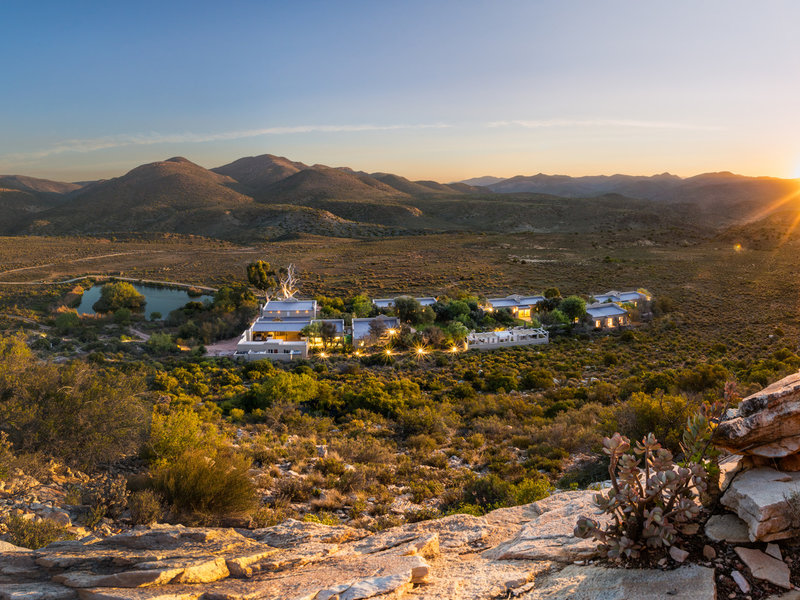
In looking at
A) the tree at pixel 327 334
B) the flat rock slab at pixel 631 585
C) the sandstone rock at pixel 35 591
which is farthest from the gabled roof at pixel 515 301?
the sandstone rock at pixel 35 591

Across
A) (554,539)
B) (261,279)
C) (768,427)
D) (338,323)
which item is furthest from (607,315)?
(554,539)

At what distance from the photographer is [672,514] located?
4.04 meters

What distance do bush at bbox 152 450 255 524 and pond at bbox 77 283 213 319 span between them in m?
38.3

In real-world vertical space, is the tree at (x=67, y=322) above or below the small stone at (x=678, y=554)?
below

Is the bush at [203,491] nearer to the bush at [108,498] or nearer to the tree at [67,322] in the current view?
the bush at [108,498]

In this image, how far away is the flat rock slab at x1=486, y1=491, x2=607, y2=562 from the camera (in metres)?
4.53

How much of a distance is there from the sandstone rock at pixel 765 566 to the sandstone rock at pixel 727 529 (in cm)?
13

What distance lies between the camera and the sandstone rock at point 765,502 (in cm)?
387

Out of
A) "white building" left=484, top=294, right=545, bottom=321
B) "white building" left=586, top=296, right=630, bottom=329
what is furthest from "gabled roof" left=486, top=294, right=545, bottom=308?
"white building" left=586, top=296, right=630, bottom=329

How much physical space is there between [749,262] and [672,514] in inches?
2687

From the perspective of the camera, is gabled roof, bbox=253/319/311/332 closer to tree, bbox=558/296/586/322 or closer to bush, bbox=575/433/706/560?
tree, bbox=558/296/586/322

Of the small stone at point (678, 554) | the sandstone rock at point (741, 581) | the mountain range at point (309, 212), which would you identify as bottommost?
the sandstone rock at point (741, 581)

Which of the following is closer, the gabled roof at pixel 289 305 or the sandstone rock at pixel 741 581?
the sandstone rock at pixel 741 581

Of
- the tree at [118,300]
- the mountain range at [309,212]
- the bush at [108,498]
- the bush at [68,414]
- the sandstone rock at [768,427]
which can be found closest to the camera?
the sandstone rock at [768,427]
